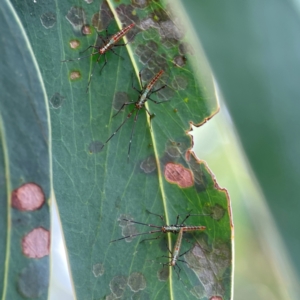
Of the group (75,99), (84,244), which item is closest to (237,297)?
(84,244)

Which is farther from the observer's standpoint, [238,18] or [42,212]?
[238,18]

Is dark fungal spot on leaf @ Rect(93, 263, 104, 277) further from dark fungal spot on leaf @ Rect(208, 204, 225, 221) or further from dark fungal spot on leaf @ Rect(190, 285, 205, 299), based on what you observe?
dark fungal spot on leaf @ Rect(208, 204, 225, 221)

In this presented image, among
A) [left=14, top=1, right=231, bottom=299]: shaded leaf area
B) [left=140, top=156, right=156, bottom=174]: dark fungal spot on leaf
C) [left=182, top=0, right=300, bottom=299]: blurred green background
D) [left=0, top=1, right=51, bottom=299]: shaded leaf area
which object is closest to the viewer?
[left=0, top=1, right=51, bottom=299]: shaded leaf area

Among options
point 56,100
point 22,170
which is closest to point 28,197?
point 22,170

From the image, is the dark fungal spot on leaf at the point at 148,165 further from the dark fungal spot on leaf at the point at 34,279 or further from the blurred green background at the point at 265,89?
the dark fungal spot on leaf at the point at 34,279

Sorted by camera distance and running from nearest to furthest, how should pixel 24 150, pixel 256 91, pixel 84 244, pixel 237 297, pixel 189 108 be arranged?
1. pixel 24 150
2. pixel 256 91
3. pixel 84 244
4. pixel 189 108
5. pixel 237 297

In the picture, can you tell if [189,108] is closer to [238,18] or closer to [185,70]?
[185,70]

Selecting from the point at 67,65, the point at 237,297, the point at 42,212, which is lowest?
the point at 237,297

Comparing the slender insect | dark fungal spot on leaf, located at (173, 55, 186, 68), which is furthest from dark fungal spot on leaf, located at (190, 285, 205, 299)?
dark fungal spot on leaf, located at (173, 55, 186, 68)
